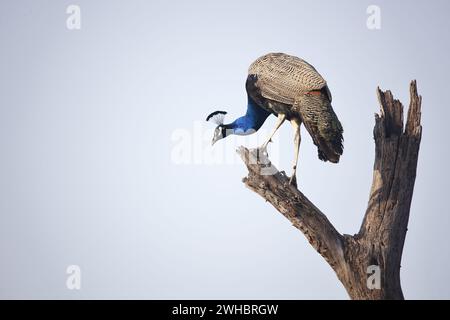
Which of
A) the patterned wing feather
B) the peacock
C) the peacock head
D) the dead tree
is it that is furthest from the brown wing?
the dead tree

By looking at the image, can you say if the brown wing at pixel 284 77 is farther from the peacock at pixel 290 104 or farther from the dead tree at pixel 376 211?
the dead tree at pixel 376 211

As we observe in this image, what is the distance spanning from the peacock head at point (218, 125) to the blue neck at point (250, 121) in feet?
0.47

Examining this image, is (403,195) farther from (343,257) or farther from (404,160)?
(343,257)

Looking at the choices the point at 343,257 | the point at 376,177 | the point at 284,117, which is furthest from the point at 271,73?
the point at 343,257

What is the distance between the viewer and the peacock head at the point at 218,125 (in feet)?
49.7

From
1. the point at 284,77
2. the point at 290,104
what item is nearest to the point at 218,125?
the point at 284,77

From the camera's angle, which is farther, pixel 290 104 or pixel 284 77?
pixel 284 77

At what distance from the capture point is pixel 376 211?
1262cm

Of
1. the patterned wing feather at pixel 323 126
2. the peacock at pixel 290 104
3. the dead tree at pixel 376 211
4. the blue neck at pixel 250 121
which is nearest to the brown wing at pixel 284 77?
the peacock at pixel 290 104

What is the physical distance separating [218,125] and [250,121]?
70cm

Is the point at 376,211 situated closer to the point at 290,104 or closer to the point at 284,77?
the point at 290,104
